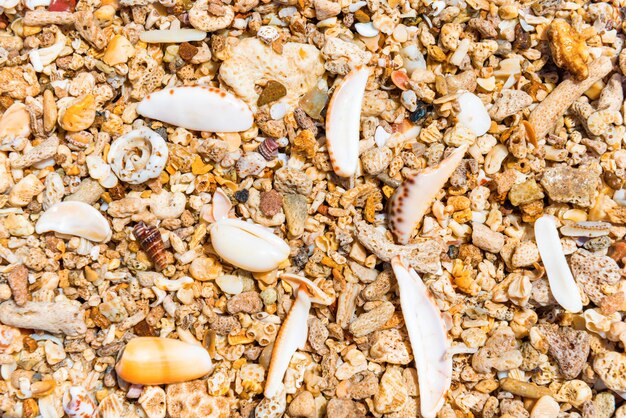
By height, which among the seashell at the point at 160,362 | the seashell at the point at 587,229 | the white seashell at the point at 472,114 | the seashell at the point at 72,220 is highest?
the white seashell at the point at 472,114

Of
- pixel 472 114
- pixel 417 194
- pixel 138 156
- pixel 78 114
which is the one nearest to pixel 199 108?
pixel 138 156

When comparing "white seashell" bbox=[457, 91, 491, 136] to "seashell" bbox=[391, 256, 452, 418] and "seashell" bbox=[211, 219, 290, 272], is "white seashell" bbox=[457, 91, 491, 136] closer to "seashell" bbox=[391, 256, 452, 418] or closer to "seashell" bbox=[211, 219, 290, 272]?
"seashell" bbox=[391, 256, 452, 418]

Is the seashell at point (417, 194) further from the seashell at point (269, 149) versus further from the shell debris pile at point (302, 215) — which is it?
the seashell at point (269, 149)

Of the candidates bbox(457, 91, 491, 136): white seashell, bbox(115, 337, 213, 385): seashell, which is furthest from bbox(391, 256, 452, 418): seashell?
bbox(115, 337, 213, 385): seashell

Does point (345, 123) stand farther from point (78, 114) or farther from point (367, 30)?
point (78, 114)

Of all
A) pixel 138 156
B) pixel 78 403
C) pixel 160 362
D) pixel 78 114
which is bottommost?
pixel 78 403

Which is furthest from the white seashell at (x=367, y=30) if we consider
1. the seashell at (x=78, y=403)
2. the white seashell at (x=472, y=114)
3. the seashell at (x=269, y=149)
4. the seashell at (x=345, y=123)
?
the seashell at (x=78, y=403)
